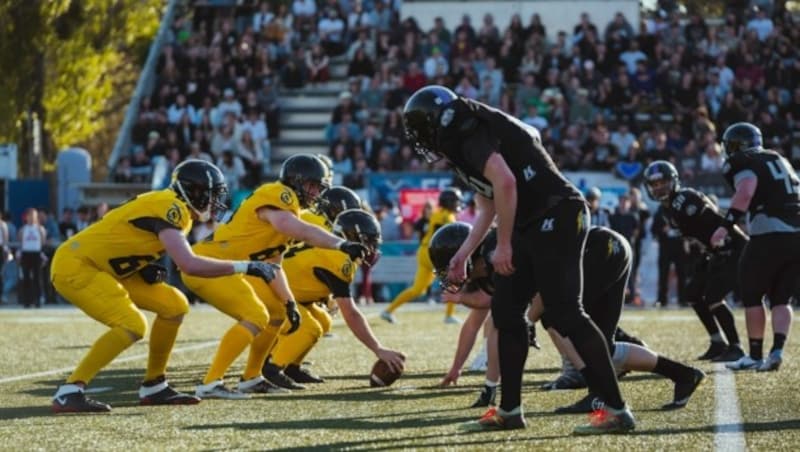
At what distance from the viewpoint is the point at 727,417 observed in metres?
7.94

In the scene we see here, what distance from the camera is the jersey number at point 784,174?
11.1 metres

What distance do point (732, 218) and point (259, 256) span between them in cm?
350

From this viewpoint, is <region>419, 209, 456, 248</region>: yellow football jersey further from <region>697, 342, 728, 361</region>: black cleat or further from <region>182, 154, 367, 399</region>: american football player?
<region>182, 154, 367, 399</region>: american football player

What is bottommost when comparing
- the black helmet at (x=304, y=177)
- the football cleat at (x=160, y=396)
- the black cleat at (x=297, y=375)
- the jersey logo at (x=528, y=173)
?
the black cleat at (x=297, y=375)

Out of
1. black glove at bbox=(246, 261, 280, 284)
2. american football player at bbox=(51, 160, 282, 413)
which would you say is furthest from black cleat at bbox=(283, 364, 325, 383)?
black glove at bbox=(246, 261, 280, 284)

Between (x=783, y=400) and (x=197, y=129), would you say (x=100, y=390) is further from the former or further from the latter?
(x=197, y=129)

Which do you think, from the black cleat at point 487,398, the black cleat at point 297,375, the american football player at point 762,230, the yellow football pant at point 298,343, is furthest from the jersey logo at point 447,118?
the american football player at point 762,230

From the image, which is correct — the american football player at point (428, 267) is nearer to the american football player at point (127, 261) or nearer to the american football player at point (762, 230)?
the american football player at point (762, 230)

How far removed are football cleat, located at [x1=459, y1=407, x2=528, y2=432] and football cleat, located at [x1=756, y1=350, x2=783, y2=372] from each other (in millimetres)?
4041

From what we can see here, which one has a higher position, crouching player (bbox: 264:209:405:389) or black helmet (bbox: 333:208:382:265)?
black helmet (bbox: 333:208:382:265)

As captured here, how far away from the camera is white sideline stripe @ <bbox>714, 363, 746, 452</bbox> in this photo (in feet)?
22.4

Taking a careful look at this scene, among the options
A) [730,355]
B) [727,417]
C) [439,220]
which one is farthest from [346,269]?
[439,220]

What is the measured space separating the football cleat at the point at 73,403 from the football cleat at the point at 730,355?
544 centimetres

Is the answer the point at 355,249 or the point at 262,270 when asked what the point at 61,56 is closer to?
the point at 355,249
